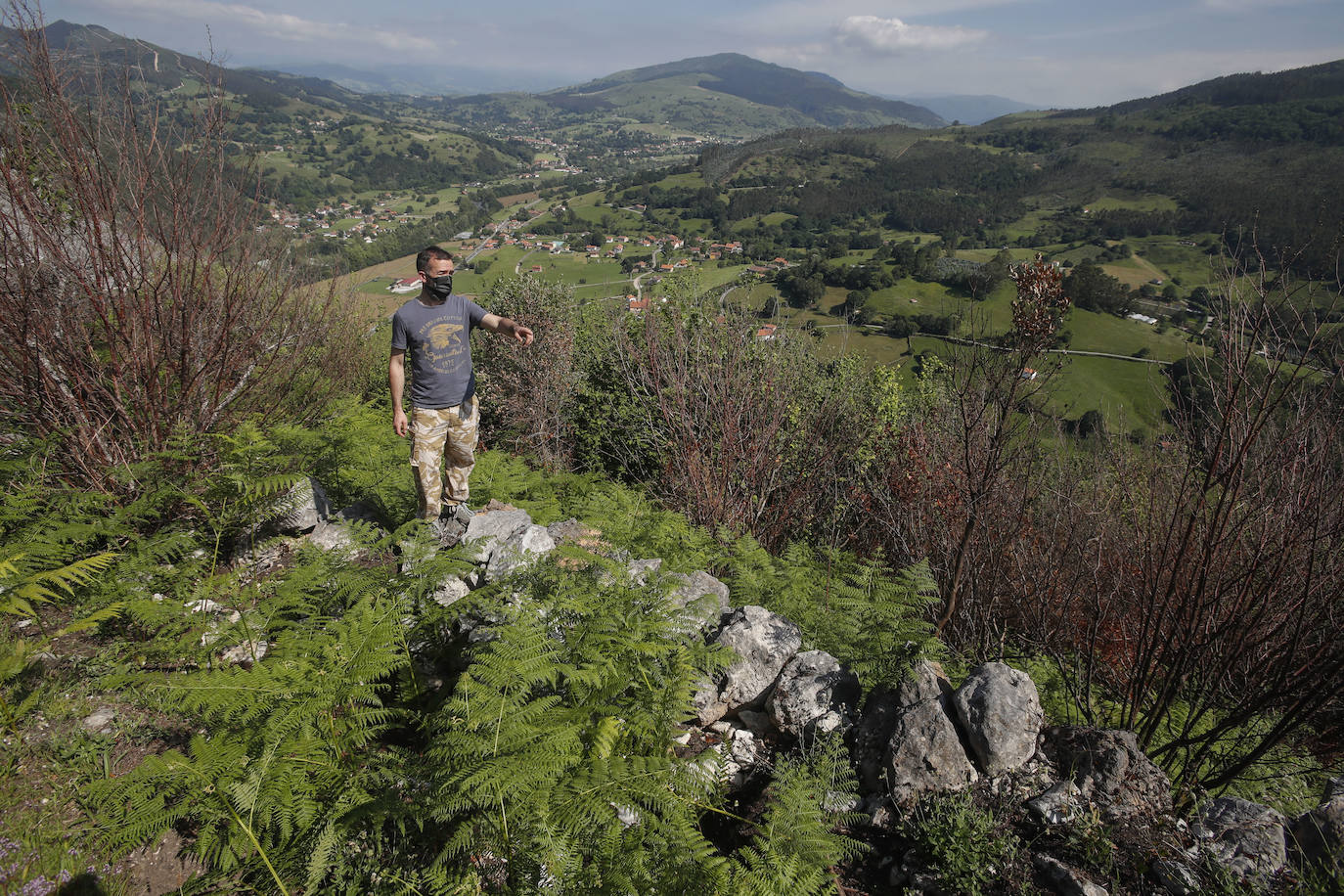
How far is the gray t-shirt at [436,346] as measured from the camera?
480cm

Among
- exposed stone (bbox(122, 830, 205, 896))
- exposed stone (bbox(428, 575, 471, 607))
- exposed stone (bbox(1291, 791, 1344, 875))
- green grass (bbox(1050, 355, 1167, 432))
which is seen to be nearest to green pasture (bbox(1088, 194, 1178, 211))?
green grass (bbox(1050, 355, 1167, 432))

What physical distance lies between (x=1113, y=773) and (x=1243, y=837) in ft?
1.57

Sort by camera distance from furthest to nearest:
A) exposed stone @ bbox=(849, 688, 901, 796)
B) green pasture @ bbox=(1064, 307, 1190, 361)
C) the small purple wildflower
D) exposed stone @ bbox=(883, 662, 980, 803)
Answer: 1. green pasture @ bbox=(1064, 307, 1190, 361)
2. exposed stone @ bbox=(849, 688, 901, 796)
3. exposed stone @ bbox=(883, 662, 980, 803)
4. the small purple wildflower

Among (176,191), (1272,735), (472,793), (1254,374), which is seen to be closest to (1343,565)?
(1254,374)

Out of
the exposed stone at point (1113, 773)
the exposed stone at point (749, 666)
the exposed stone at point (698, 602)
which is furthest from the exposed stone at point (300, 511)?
the exposed stone at point (1113, 773)

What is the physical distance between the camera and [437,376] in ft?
16.0

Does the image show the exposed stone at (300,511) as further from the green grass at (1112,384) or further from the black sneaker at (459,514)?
the green grass at (1112,384)

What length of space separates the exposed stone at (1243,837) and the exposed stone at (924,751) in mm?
945

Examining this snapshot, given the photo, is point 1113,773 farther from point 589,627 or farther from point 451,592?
point 451,592

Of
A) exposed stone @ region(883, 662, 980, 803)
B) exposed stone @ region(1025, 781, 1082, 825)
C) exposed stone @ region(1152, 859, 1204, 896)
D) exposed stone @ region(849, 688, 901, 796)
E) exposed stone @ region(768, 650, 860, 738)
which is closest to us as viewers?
exposed stone @ region(1152, 859, 1204, 896)

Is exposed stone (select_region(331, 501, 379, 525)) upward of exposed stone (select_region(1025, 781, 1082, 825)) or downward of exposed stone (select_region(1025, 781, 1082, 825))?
downward

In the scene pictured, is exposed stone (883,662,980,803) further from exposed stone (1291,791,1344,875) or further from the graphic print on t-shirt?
the graphic print on t-shirt

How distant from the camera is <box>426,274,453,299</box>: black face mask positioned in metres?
4.77

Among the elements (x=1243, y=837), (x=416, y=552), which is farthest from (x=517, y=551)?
(x=1243, y=837)
